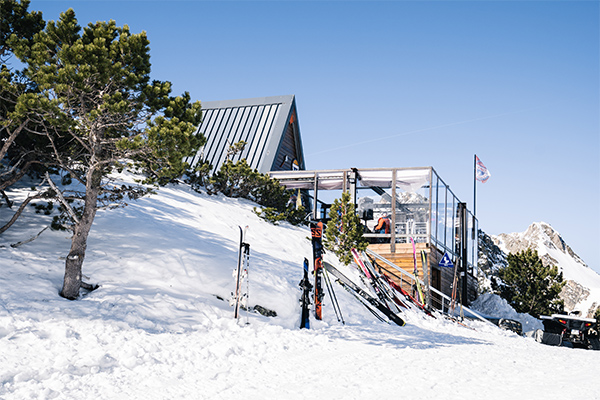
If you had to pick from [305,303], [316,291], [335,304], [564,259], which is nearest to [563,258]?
[564,259]

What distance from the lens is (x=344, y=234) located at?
15.5 metres

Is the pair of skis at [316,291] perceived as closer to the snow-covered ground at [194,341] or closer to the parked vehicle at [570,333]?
the snow-covered ground at [194,341]

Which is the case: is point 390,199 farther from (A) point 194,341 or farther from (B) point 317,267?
(A) point 194,341

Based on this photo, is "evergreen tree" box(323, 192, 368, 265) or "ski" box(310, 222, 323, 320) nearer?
"ski" box(310, 222, 323, 320)

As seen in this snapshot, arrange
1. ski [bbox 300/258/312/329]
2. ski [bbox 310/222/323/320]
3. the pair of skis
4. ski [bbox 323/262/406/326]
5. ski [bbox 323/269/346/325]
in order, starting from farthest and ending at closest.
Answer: ski [bbox 323/262/406/326] → ski [bbox 323/269/346/325] → ski [bbox 310/222/323/320] → the pair of skis → ski [bbox 300/258/312/329]

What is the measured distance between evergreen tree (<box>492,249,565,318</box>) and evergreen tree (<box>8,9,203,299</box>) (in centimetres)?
2130

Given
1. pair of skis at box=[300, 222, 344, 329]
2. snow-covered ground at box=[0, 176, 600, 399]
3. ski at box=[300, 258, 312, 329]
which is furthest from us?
pair of skis at box=[300, 222, 344, 329]

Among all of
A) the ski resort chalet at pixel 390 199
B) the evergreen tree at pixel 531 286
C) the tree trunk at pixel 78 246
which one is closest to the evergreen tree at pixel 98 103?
the tree trunk at pixel 78 246

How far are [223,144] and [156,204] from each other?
43.3ft

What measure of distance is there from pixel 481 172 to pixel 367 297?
17.5 m

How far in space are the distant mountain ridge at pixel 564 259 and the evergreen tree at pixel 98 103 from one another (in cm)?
7975

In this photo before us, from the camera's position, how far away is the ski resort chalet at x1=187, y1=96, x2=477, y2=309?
709 inches

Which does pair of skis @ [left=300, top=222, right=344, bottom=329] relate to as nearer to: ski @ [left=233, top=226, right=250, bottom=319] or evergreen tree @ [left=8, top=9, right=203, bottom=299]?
ski @ [left=233, top=226, right=250, bottom=319]

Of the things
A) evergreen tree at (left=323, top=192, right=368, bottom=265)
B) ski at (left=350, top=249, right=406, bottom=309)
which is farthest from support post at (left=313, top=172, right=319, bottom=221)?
ski at (left=350, top=249, right=406, bottom=309)
